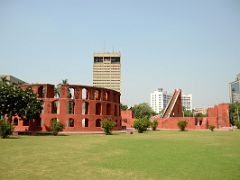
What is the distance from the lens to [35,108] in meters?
30.6

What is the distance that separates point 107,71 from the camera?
130000mm

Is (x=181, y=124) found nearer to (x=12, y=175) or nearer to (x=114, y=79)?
(x=12, y=175)

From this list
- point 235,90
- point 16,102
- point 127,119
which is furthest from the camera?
point 235,90

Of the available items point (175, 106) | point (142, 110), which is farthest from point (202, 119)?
point (142, 110)

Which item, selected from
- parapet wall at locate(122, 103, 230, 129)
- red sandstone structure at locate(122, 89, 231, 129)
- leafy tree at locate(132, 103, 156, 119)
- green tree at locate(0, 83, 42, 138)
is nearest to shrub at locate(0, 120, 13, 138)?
green tree at locate(0, 83, 42, 138)

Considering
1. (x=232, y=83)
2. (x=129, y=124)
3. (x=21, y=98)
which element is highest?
(x=232, y=83)

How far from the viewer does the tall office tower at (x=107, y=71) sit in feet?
423

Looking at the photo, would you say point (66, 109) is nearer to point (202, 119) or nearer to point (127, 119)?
point (127, 119)

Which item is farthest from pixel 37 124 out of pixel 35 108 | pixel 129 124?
pixel 129 124

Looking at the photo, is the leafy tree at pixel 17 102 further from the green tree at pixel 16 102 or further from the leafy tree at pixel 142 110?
the leafy tree at pixel 142 110

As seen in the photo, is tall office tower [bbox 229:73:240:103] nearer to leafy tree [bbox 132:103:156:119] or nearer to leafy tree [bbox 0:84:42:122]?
leafy tree [bbox 132:103:156:119]

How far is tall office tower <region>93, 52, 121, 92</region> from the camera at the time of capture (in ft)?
423

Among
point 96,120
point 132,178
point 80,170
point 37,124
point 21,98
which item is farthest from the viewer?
point 96,120

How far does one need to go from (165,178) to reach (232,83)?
133 metres
